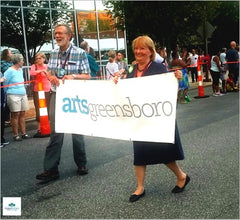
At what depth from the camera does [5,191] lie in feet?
15.3

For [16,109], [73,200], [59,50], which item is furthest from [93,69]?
[73,200]

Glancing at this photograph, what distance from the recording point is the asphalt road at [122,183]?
3.80 metres

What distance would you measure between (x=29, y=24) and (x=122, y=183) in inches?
563

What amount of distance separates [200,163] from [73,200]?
6.59 ft

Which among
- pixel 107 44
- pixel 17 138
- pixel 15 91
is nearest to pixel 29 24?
pixel 107 44

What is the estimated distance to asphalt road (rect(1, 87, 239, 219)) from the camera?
149 inches

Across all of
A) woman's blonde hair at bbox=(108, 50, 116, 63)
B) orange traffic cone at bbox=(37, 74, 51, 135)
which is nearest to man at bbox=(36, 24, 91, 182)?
orange traffic cone at bbox=(37, 74, 51, 135)

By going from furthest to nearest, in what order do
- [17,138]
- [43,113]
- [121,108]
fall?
[43,113], [17,138], [121,108]

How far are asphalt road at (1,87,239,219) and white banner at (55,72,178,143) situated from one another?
2.22ft

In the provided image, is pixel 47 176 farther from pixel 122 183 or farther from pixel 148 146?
pixel 148 146

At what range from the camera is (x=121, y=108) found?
421 centimetres

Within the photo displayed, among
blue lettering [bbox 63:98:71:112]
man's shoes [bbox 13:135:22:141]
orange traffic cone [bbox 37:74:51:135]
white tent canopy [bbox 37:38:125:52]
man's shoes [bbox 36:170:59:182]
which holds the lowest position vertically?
man's shoes [bbox 13:135:22:141]

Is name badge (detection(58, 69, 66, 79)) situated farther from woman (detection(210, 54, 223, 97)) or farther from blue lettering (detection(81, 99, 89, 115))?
woman (detection(210, 54, 223, 97))

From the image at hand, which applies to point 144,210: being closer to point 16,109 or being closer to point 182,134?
point 182,134
